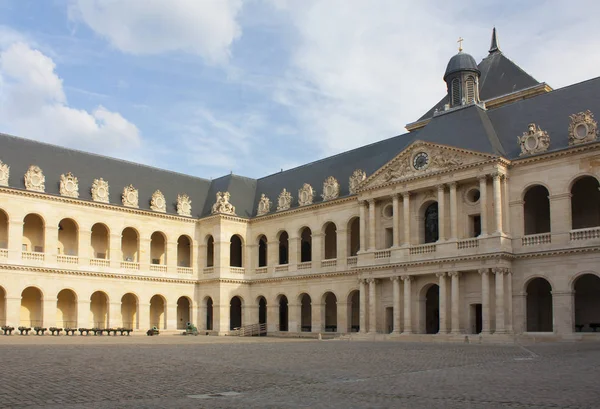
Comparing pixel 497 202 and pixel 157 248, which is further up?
pixel 497 202

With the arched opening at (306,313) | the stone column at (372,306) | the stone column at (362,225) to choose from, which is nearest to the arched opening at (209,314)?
the arched opening at (306,313)

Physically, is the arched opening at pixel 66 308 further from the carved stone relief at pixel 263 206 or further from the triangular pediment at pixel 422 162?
the triangular pediment at pixel 422 162

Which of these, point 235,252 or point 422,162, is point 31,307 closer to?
point 235,252

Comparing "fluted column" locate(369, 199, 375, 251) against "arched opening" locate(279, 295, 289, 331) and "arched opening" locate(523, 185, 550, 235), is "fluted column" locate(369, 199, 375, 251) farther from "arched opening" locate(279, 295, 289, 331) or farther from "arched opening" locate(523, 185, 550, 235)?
"arched opening" locate(279, 295, 289, 331)

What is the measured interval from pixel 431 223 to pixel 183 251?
26.0 metres

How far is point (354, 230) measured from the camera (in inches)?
2176

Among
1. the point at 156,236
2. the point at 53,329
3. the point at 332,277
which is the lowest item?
the point at 53,329

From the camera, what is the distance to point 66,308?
5441 centimetres

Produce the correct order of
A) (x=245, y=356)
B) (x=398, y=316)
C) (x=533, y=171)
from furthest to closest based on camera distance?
(x=398, y=316)
(x=533, y=171)
(x=245, y=356)

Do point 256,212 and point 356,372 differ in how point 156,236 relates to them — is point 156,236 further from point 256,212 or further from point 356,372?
point 356,372

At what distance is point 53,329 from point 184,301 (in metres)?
16.9

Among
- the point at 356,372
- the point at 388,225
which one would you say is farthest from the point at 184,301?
the point at 356,372

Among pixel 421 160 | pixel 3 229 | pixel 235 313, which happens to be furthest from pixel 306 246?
pixel 3 229

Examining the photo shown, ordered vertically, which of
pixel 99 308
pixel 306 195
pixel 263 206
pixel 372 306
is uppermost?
pixel 306 195
